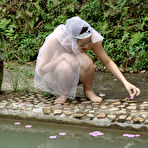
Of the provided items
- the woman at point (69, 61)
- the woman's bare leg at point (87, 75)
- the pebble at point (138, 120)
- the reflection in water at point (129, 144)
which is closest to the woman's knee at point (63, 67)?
the woman at point (69, 61)

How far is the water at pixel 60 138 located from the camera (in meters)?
3.12

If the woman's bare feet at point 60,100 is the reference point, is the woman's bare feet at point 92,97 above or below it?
above

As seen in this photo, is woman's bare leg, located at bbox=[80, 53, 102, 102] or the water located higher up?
woman's bare leg, located at bbox=[80, 53, 102, 102]

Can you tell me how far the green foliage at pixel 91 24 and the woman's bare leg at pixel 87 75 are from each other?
1713 mm

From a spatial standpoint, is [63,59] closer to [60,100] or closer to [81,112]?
[60,100]

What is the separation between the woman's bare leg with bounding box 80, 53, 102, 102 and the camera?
11.9 ft

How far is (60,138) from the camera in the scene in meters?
3.28

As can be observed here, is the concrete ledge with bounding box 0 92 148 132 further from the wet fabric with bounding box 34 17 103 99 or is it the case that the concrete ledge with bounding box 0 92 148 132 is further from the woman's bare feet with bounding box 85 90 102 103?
the wet fabric with bounding box 34 17 103 99

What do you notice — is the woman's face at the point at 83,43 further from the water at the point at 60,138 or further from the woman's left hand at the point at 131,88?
the water at the point at 60,138

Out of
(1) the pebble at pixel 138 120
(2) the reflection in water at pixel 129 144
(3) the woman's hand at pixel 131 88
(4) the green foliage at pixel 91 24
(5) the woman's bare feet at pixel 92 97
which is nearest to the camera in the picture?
(2) the reflection in water at pixel 129 144

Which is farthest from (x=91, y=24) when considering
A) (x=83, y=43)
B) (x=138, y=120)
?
(x=138, y=120)

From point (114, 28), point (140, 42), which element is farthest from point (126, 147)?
point (114, 28)

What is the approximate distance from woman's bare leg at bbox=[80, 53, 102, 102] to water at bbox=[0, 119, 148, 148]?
0.44 m

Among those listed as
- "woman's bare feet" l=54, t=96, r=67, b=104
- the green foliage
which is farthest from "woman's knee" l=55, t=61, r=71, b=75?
the green foliage
